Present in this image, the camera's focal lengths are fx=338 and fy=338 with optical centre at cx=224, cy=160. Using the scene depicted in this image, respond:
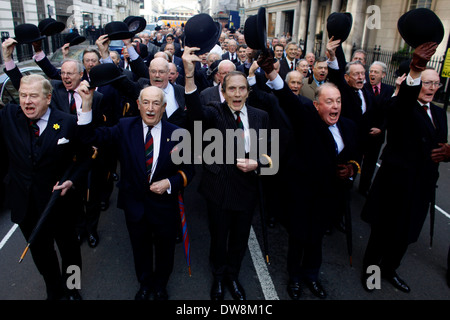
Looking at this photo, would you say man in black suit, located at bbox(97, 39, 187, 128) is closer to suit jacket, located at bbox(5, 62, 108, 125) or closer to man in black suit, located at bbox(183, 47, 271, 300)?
suit jacket, located at bbox(5, 62, 108, 125)

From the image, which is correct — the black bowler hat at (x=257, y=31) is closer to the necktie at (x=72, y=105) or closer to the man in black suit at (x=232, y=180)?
the man in black suit at (x=232, y=180)

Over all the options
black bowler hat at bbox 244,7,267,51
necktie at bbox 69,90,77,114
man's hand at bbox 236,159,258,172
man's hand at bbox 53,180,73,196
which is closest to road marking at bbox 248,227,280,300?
man's hand at bbox 236,159,258,172

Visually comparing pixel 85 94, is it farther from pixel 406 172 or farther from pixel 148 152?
pixel 406 172

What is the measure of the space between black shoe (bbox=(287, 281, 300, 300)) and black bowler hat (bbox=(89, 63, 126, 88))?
263 cm

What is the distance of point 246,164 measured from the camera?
3016 mm

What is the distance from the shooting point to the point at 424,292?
3613 mm

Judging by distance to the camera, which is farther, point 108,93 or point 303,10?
→ point 303,10

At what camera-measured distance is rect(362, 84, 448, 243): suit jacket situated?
3.27 m

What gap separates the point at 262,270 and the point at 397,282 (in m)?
1.45

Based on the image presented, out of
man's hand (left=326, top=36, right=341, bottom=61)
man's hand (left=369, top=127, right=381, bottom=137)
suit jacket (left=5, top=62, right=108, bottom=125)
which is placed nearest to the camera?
man's hand (left=326, top=36, right=341, bottom=61)

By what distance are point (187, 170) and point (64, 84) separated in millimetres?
2139

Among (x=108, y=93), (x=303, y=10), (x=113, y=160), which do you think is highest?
(x=303, y=10)

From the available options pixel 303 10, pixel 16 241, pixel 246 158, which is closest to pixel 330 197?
pixel 246 158
